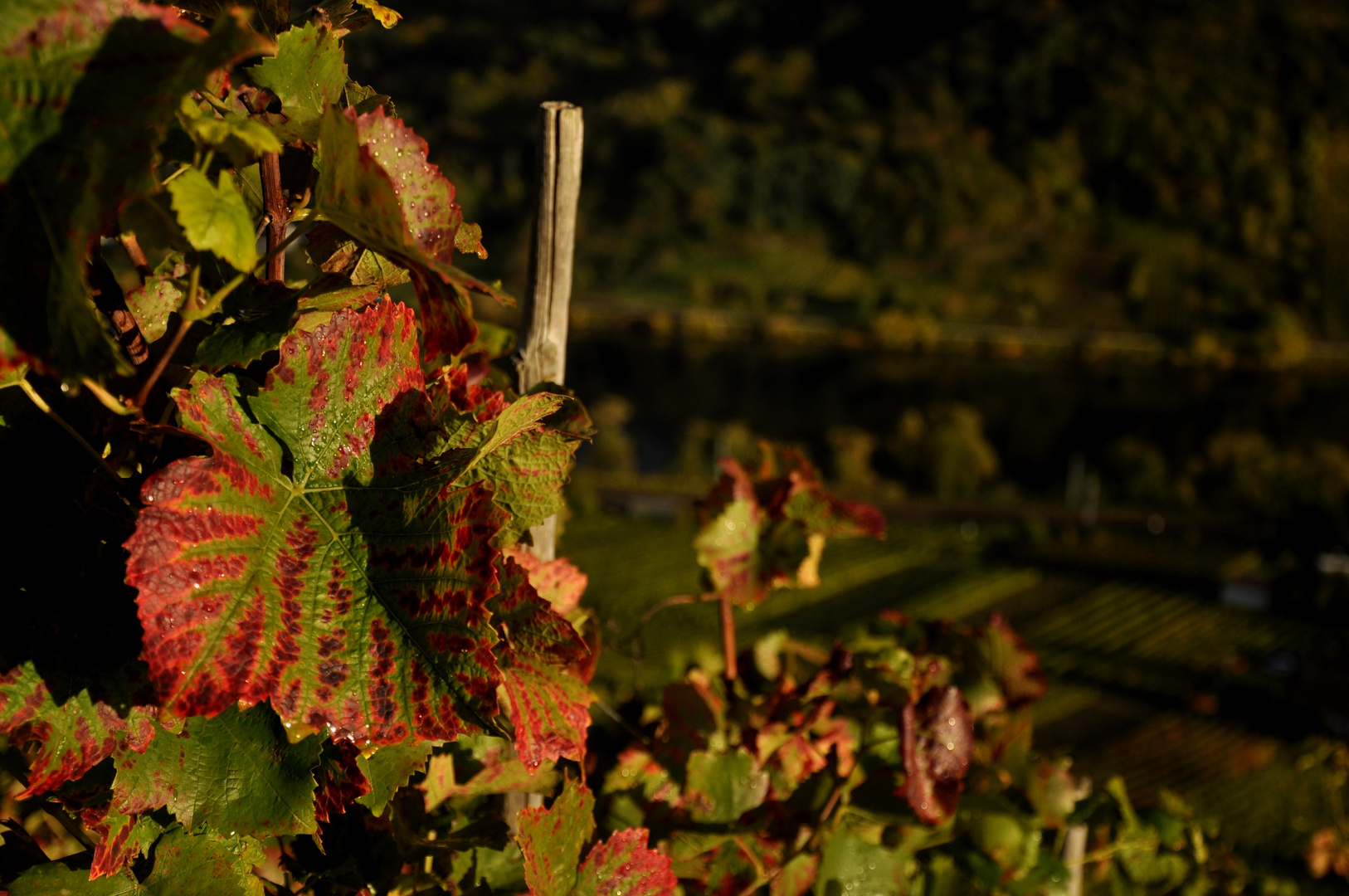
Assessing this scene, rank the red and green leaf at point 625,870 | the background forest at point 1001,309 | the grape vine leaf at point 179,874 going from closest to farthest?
the grape vine leaf at point 179,874 → the red and green leaf at point 625,870 → the background forest at point 1001,309

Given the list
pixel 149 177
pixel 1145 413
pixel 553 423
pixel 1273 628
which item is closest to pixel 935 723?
pixel 553 423

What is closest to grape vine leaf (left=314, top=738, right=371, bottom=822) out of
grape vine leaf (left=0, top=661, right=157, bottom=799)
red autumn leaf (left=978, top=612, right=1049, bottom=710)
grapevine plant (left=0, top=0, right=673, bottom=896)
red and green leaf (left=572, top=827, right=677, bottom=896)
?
grapevine plant (left=0, top=0, right=673, bottom=896)

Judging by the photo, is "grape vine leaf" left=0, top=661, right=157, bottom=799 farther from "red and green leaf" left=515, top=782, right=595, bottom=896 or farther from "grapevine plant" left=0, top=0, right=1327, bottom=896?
"red and green leaf" left=515, top=782, right=595, bottom=896

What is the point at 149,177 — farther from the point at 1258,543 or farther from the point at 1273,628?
the point at 1258,543

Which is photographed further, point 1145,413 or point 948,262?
point 948,262

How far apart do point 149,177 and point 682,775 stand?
0.76m

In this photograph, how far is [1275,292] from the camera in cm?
6719

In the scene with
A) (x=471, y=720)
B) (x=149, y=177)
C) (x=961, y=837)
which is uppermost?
(x=149, y=177)

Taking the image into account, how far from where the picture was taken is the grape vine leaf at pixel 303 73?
0.65m

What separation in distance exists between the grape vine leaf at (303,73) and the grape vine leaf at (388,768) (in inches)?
15.0

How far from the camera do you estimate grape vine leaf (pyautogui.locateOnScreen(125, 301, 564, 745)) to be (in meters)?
Answer: 0.52

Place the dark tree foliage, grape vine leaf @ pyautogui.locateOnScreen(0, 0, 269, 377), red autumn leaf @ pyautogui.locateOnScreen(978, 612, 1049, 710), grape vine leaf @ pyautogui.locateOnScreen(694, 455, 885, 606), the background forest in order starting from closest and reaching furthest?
grape vine leaf @ pyautogui.locateOnScreen(0, 0, 269, 377) < grape vine leaf @ pyautogui.locateOnScreen(694, 455, 885, 606) < red autumn leaf @ pyautogui.locateOnScreen(978, 612, 1049, 710) < the background forest < the dark tree foliage

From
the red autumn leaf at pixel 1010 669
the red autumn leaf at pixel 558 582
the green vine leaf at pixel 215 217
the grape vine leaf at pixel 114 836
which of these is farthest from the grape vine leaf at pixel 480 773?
the red autumn leaf at pixel 1010 669

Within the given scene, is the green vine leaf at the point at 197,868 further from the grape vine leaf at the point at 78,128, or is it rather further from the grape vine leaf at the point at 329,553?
the grape vine leaf at the point at 78,128
